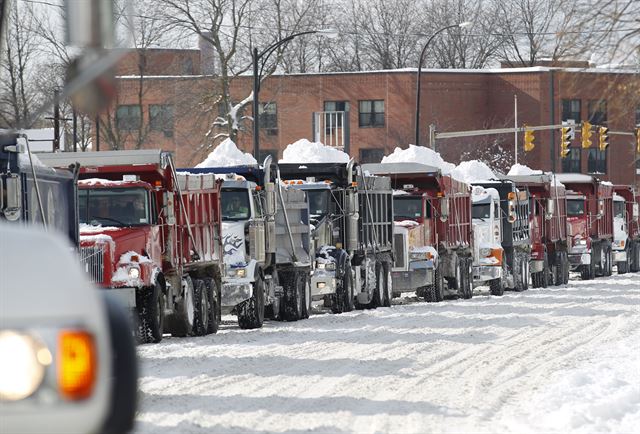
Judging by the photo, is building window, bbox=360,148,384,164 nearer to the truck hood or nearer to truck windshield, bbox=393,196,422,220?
truck windshield, bbox=393,196,422,220

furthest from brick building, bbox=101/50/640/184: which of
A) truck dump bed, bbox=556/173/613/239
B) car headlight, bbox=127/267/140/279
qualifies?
car headlight, bbox=127/267/140/279

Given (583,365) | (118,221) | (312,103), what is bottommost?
(583,365)

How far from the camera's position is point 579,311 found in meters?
28.9

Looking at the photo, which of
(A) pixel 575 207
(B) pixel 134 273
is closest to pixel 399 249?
(B) pixel 134 273

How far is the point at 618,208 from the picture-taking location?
57594 mm

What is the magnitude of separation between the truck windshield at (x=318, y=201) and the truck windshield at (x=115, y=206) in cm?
863

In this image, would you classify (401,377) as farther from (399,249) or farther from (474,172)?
(474,172)

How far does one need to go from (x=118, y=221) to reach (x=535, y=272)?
83.2ft

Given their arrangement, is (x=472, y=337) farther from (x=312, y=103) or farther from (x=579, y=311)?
(x=312, y=103)

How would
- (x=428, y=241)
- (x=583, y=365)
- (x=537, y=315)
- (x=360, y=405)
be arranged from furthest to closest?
1. (x=428, y=241)
2. (x=537, y=315)
3. (x=583, y=365)
4. (x=360, y=405)

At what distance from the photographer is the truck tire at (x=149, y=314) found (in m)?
20.9

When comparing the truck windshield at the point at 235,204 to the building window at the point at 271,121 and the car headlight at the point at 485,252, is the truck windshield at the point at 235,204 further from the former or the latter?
the building window at the point at 271,121

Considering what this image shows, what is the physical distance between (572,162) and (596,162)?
182 cm

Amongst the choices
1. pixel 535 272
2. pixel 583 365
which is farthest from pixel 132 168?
pixel 535 272
